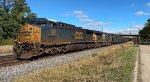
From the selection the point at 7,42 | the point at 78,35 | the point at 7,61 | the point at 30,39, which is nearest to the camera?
the point at 7,61

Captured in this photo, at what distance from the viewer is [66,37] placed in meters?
28.5

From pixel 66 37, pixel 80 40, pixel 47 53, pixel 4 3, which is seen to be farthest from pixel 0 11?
pixel 47 53

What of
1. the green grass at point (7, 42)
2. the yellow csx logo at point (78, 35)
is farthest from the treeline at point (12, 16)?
the yellow csx logo at point (78, 35)

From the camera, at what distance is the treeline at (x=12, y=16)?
55.2 metres

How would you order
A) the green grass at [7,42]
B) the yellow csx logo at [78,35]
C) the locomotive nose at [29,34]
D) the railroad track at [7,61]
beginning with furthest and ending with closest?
1. the green grass at [7,42]
2. the yellow csx logo at [78,35]
3. the locomotive nose at [29,34]
4. the railroad track at [7,61]

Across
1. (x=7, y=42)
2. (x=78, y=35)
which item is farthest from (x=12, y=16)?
(x=78, y=35)

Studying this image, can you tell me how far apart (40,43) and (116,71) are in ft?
33.7

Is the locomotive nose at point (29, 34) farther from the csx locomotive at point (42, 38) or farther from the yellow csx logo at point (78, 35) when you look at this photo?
the yellow csx logo at point (78, 35)

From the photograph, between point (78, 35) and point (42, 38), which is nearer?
point (42, 38)

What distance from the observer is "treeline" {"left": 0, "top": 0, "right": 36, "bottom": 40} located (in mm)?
55188

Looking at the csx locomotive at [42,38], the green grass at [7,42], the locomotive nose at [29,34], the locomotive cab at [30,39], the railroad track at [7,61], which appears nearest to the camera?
the railroad track at [7,61]

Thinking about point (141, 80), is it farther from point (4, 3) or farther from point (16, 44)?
point (4, 3)

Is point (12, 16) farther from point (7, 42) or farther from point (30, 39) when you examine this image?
point (30, 39)

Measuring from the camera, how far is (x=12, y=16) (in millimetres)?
58594
